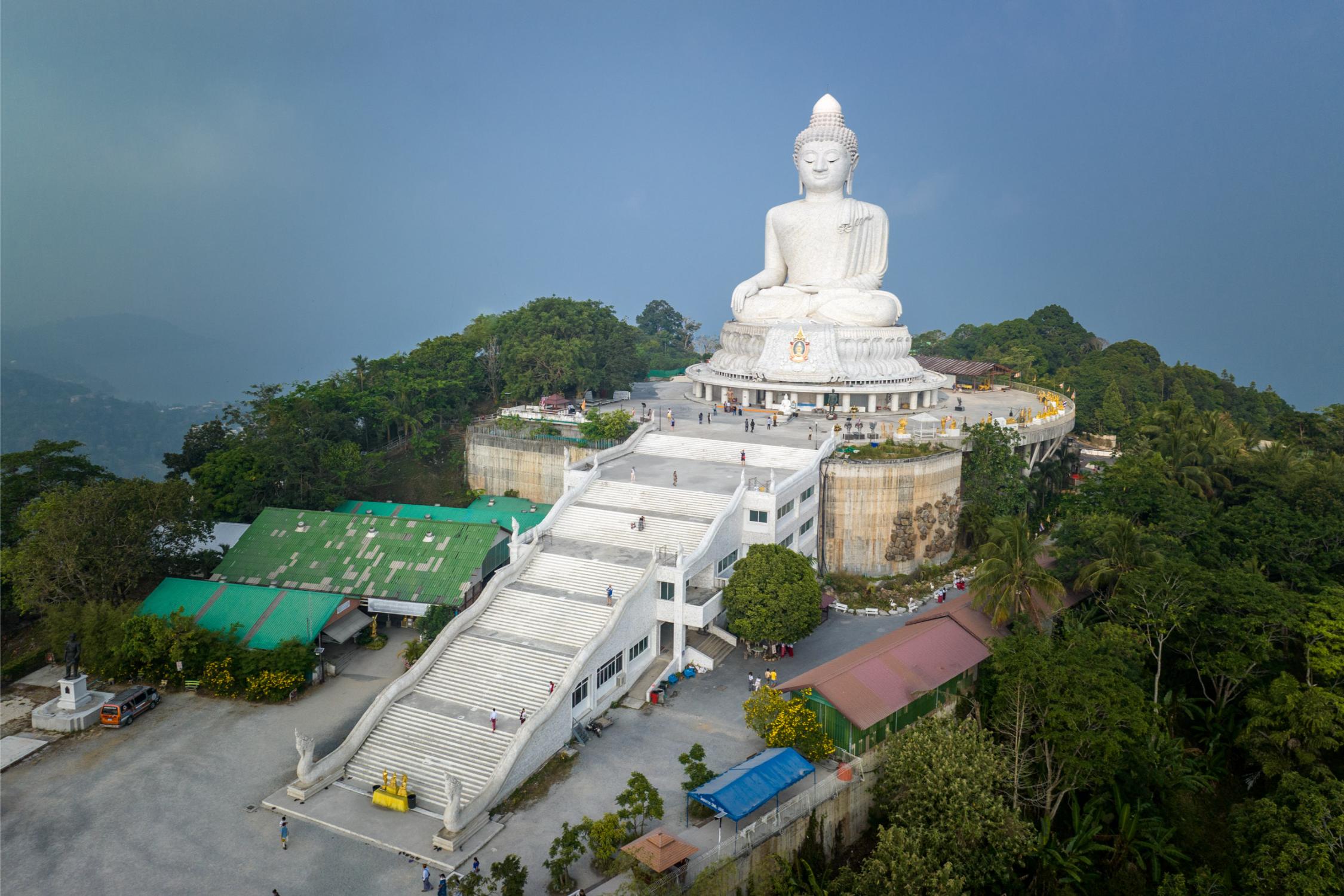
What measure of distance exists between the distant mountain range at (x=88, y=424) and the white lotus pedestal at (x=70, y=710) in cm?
6614

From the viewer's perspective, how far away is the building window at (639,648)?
26.5 meters

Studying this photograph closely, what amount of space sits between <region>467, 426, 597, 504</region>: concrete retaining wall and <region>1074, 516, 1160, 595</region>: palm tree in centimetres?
2010

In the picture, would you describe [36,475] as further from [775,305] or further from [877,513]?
[775,305]

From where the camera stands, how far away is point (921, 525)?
3616 centimetres

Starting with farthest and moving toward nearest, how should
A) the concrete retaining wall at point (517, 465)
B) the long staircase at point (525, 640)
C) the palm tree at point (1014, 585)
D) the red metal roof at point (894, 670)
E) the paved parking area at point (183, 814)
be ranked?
the concrete retaining wall at point (517, 465), the palm tree at point (1014, 585), the red metal roof at point (894, 670), the long staircase at point (525, 640), the paved parking area at point (183, 814)

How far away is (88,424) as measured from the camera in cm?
8781

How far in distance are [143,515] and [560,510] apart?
13.7 m

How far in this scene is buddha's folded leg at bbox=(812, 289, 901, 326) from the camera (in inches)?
1826

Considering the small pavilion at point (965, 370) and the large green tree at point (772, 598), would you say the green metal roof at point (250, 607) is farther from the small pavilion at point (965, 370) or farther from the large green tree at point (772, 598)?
the small pavilion at point (965, 370)

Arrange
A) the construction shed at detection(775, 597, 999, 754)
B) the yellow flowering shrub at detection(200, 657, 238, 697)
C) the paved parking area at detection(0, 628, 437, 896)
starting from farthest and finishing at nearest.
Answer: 1. the yellow flowering shrub at detection(200, 657, 238, 697)
2. the construction shed at detection(775, 597, 999, 754)
3. the paved parking area at detection(0, 628, 437, 896)

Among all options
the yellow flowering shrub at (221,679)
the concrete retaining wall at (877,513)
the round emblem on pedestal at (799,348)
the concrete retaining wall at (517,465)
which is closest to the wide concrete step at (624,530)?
the concrete retaining wall at (877,513)

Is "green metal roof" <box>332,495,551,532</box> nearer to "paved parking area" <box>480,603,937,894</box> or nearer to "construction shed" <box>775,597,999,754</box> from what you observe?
"paved parking area" <box>480,603,937,894</box>

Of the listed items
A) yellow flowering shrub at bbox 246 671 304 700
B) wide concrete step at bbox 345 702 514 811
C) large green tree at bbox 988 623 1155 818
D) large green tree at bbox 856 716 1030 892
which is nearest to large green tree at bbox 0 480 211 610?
yellow flowering shrub at bbox 246 671 304 700

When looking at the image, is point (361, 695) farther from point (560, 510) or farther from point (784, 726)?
point (784, 726)
